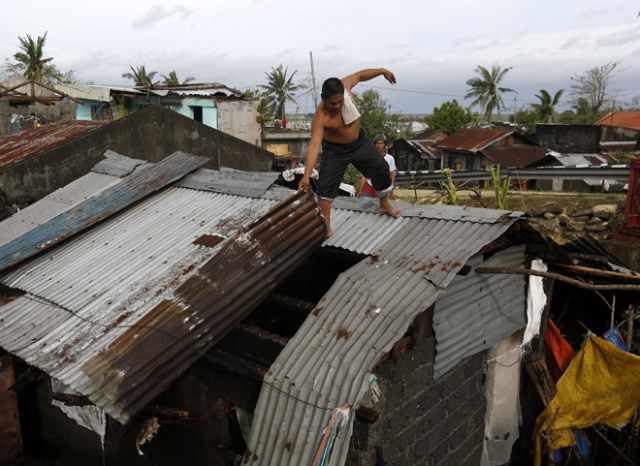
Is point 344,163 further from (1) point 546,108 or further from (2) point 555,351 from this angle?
(1) point 546,108

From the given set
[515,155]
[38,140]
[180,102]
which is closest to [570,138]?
[515,155]

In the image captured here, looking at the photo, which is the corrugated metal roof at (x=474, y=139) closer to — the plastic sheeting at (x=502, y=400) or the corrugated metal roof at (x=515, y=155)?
the corrugated metal roof at (x=515, y=155)

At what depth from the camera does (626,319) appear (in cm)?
658

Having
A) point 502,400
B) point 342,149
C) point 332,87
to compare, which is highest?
point 332,87

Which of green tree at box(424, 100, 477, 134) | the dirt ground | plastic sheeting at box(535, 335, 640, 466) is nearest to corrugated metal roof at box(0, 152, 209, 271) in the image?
plastic sheeting at box(535, 335, 640, 466)

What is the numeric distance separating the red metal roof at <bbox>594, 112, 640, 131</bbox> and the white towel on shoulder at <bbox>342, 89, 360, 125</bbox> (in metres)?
33.5

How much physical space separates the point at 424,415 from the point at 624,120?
120ft

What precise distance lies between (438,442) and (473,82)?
1918 inches

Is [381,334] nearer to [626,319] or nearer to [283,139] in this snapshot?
[626,319]

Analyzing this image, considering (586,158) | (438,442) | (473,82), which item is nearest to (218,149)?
(438,442)

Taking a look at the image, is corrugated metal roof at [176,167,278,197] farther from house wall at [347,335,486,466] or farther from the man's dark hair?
house wall at [347,335,486,466]

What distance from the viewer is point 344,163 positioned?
533 centimetres

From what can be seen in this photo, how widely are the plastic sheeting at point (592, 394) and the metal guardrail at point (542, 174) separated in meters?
9.17

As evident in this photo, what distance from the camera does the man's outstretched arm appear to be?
5.07 m
